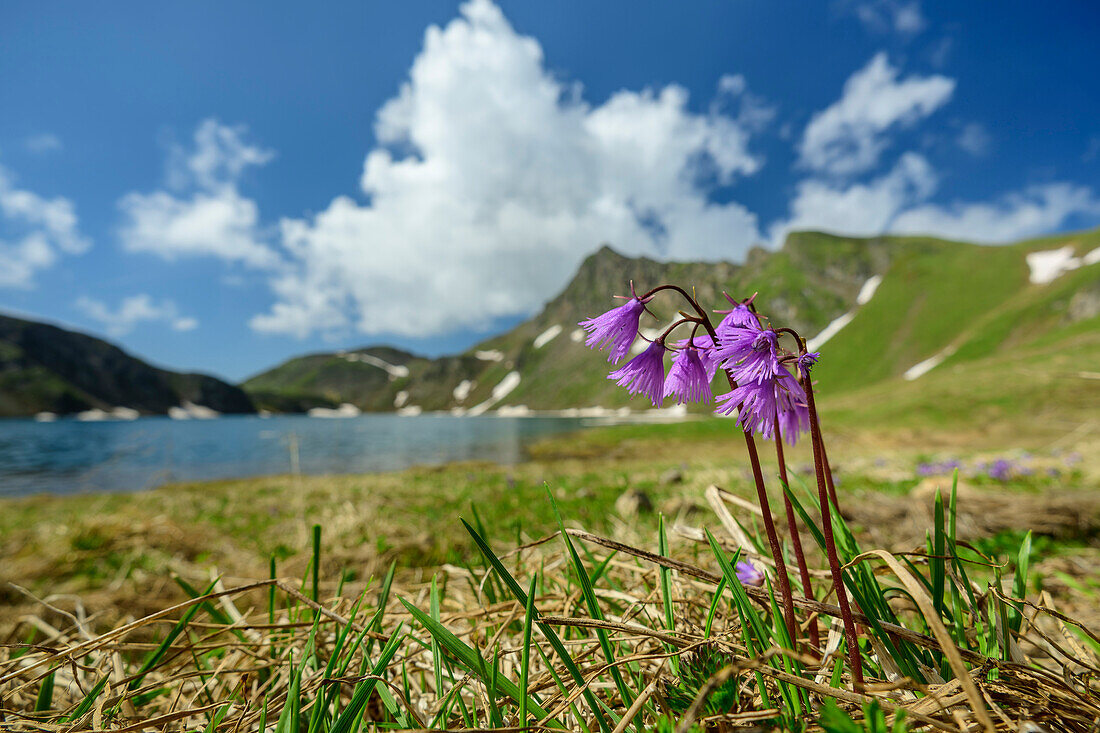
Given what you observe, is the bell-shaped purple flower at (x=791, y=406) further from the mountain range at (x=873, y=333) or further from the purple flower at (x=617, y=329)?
the purple flower at (x=617, y=329)

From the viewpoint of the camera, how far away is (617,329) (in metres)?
1.35

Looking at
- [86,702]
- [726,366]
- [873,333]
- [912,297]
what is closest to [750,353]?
[726,366]

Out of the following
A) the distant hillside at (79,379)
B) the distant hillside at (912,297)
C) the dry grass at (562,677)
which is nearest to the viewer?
the dry grass at (562,677)

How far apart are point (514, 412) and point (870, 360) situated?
411 feet

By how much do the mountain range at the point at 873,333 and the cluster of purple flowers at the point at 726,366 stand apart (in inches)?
3.6

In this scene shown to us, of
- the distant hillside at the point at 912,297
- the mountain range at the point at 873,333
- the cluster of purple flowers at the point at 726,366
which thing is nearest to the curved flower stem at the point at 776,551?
the cluster of purple flowers at the point at 726,366

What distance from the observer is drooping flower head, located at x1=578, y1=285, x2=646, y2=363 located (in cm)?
132

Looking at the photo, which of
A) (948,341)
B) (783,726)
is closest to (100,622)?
(783,726)

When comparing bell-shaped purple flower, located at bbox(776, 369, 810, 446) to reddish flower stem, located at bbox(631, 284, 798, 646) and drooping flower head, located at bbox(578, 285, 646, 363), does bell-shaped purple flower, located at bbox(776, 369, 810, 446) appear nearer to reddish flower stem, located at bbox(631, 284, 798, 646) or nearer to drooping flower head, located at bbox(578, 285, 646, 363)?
reddish flower stem, located at bbox(631, 284, 798, 646)

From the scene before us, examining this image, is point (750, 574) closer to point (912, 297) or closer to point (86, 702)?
point (86, 702)

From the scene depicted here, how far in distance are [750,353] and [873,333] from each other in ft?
355

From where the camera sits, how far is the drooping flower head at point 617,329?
4.34ft

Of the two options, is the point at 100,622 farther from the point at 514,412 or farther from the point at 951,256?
the point at 514,412

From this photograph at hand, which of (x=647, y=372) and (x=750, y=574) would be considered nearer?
(x=647, y=372)
